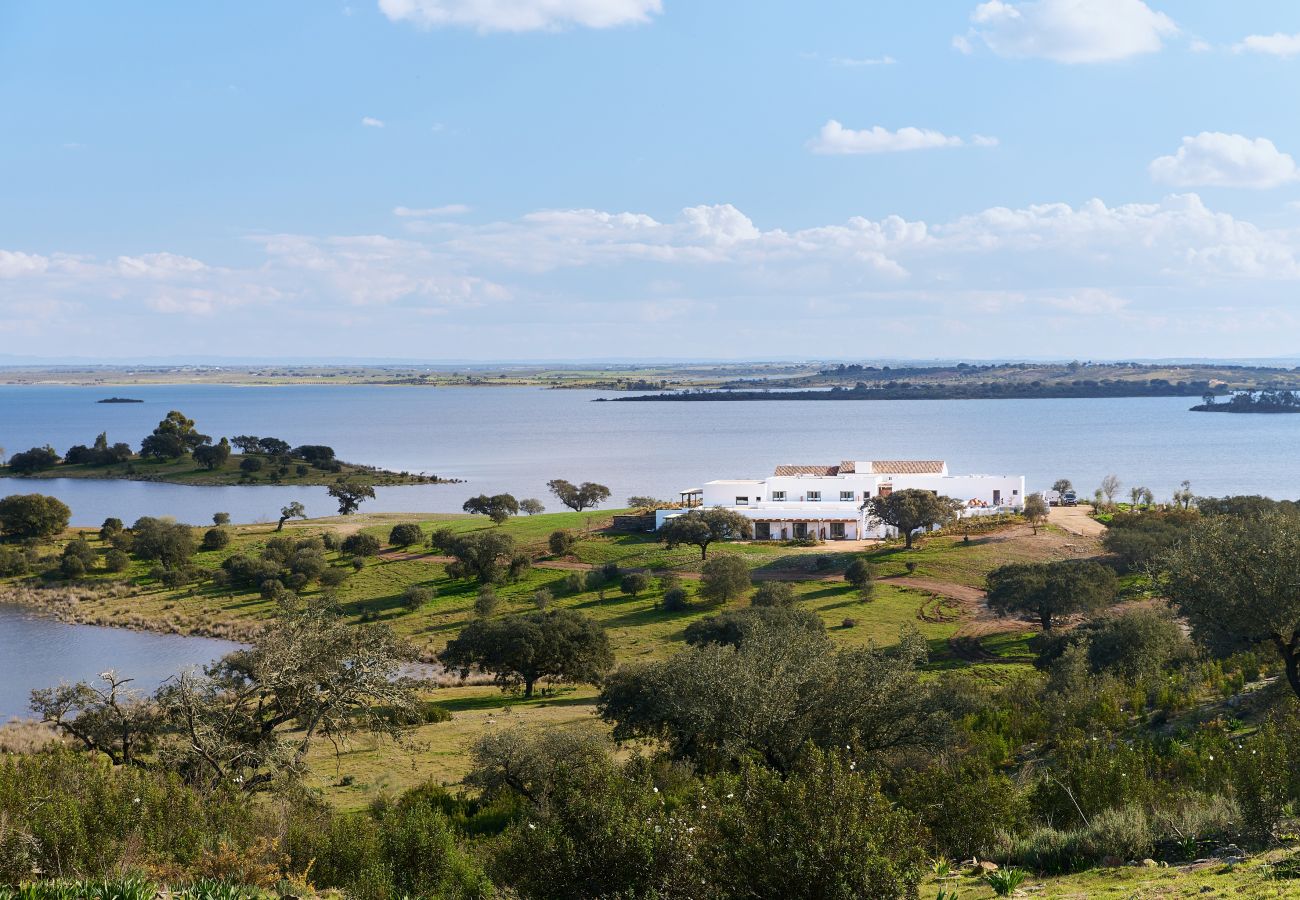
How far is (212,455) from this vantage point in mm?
115375

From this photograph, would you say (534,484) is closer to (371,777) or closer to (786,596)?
(786,596)

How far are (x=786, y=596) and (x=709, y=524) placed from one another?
44.4ft

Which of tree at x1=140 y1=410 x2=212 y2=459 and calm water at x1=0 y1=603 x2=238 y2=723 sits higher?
tree at x1=140 y1=410 x2=212 y2=459

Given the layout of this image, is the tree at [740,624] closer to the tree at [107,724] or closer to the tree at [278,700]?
the tree at [278,700]

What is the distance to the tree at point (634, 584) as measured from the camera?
5081cm

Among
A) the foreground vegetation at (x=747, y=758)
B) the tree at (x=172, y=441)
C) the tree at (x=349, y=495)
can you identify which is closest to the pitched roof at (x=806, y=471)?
the tree at (x=349, y=495)

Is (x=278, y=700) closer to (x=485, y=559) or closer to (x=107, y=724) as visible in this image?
(x=107, y=724)

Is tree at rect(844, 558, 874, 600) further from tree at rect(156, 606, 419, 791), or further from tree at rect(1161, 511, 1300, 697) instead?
tree at rect(156, 606, 419, 791)

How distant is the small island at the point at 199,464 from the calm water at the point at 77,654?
55711 millimetres

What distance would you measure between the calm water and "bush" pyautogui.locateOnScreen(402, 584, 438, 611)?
8365mm

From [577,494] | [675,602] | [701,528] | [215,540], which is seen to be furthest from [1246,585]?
[215,540]

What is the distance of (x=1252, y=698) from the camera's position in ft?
73.1

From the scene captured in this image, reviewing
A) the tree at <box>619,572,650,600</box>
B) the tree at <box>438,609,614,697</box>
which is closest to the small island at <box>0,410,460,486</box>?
the tree at <box>619,572,650,600</box>

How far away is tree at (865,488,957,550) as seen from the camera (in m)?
57.3
